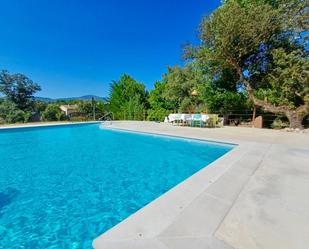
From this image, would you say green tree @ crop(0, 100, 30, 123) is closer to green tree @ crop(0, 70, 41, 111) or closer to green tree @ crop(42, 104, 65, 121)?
green tree @ crop(0, 70, 41, 111)

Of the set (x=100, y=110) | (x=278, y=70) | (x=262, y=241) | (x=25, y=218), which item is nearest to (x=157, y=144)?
(x=25, y=218)

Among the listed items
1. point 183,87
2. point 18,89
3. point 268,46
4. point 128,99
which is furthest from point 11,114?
point 268,46

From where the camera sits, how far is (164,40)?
18.1 m

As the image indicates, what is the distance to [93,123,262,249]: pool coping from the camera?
1522 millimetres

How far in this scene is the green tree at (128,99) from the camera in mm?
20203

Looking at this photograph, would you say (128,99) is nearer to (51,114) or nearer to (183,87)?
(183,87)

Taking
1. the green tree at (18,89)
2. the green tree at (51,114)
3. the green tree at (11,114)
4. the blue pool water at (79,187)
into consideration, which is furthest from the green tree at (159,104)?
the green tree at (18,89)

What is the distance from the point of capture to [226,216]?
1.87 m

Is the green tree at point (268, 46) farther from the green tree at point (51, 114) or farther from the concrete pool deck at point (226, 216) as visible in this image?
the green tree at point (51, 114)

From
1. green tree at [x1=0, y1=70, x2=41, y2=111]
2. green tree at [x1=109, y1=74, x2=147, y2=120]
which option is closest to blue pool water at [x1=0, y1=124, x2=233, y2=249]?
green tree at [x1=109, y1=74, x2=147, y2=120]

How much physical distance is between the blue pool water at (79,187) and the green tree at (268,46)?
6007 millimetres

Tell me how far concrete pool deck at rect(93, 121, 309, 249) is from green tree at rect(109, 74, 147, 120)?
17.3 m

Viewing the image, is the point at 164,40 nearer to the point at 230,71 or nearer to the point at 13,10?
the point at 230,71

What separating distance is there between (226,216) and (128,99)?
21330mm
